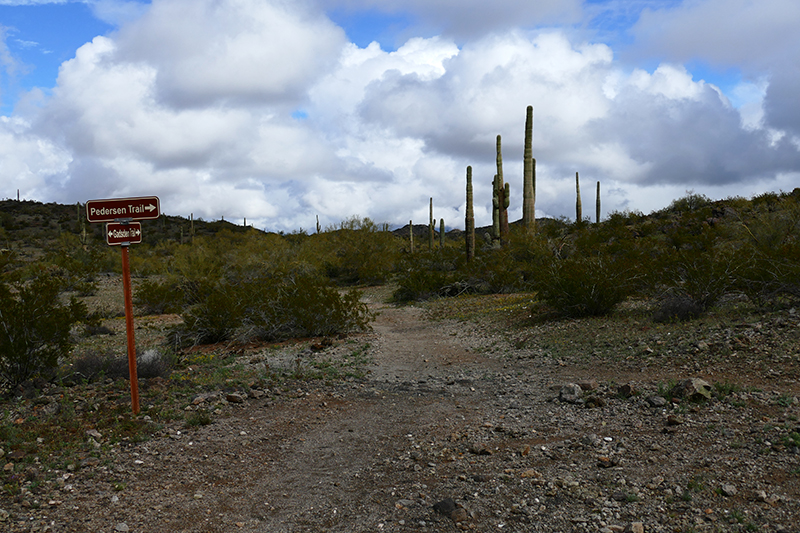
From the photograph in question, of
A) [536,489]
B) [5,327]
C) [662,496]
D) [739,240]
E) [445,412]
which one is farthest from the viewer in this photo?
[739,240]

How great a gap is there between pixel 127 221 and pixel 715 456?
659 cm

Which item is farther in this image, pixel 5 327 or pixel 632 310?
pixel 632 310

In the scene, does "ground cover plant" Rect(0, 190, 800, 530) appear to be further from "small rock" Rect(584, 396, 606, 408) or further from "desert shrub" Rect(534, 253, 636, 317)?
"small rock" Rect(584, 396, 606, 408)

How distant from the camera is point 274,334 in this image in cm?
1305

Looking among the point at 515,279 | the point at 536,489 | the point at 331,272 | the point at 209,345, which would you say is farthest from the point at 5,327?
the point at 331,272

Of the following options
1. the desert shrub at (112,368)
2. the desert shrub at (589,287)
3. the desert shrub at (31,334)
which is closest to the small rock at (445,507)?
the desert shrub at (112,368)

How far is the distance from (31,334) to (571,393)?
7.68m

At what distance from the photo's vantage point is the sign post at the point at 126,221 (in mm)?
6414

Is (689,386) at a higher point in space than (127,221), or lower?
lower

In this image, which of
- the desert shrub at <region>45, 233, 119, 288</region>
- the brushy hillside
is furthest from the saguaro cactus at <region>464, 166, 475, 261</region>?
the desert shrub at <region>45, 233, 119, 288</region>

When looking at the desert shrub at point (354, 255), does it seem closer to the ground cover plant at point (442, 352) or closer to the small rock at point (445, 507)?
the ground cover plant at point (442, 352)

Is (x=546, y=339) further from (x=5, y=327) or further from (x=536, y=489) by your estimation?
(x=5, y=327)

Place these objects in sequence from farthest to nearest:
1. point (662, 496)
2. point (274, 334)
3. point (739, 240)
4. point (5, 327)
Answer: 1. point (739, 240)
2. point (274, 334)
3. point (5, 327)
4. point (662, 496)

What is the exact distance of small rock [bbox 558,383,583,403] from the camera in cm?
677
